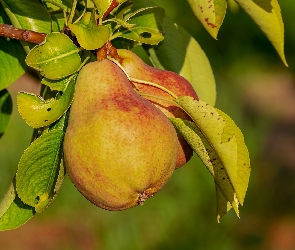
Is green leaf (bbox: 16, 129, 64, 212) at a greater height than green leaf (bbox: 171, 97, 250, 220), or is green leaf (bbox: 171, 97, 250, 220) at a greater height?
green leaf (bbox: 171, 97, 250, 220)

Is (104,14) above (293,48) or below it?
above

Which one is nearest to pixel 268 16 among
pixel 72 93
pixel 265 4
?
pixel 265 4

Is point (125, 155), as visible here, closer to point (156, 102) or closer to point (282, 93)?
point (156, 102)

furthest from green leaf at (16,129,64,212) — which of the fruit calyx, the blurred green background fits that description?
the blurred green background

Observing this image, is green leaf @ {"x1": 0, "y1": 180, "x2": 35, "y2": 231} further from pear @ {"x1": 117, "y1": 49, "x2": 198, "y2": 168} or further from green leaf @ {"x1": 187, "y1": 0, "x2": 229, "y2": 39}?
green leaf @ {"x1": 187, "y1": 0, "x2": 229, "y2": 39}

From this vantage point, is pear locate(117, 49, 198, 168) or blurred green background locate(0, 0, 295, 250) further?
blurred green background locate(0, 0, 295, 250)

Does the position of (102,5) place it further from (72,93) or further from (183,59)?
(183,59)

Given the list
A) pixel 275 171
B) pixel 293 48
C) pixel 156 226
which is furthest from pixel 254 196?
pixel 293 48
